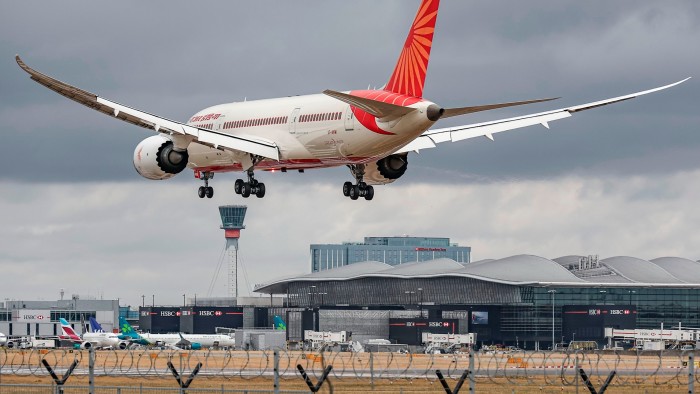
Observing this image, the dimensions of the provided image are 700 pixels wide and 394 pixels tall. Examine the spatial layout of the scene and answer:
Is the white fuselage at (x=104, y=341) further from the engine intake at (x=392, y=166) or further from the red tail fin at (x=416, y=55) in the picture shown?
the red tail fin at (x=416, y=55)

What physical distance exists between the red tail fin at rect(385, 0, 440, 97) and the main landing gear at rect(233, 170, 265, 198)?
10478mm

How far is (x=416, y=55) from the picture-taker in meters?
78.6

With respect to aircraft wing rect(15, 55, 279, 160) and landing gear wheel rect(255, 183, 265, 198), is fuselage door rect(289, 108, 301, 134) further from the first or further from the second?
landing gear wheel rect(255, 183, 265, 198)

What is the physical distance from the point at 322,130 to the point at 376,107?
7086mm

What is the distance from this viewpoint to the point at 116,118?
78.1m

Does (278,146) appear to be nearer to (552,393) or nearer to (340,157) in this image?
(340,157)

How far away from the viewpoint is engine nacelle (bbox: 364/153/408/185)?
82.8m

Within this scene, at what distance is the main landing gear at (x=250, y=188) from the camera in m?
82.7

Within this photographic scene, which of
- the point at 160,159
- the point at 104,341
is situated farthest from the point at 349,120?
the point at 104,341

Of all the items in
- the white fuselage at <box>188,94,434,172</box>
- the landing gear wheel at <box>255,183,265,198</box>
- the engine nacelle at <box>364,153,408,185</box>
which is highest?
the white fuselage at <box>188,94,434,172</box>

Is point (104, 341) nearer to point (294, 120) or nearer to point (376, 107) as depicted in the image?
point (294, 120)

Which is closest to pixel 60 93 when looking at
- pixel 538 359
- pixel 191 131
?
pixel 191 131

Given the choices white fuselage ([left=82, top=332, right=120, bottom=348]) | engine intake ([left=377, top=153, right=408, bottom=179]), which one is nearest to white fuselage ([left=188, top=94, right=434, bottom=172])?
engine intake ([left=377, top=153, right=408, bottom=179])

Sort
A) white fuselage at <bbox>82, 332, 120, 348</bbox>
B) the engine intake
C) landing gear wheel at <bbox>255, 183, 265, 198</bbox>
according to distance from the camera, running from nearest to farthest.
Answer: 1. landing gear wheel at <bbox>255, 183, 265, 198</bbox>
2. the engine intake
3. white fuselage at <bbox>82, 332, 120, 348</bbox>
